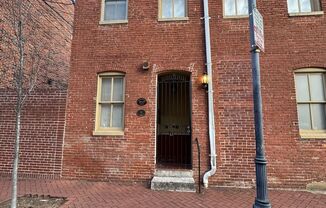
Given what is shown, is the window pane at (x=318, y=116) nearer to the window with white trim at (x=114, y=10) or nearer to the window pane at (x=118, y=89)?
the window pane at (x=118, y=89)

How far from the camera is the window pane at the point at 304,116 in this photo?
23.2ft

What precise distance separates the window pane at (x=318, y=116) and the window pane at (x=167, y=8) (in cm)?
500

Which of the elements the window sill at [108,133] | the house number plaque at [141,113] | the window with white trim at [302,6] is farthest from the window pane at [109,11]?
the window with white trim at [302,6]

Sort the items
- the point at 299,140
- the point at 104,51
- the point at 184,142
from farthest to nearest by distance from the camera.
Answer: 1. the point at 184,142
2. the point at 104,51
3. the point at 299,140

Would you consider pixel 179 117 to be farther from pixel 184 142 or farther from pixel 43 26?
pixel 43 26

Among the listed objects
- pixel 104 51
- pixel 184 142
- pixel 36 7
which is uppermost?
pixel 36 7

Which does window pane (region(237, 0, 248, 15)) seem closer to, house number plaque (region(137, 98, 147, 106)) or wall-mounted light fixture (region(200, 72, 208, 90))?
wall-mounted light fixture (region(200, 72, 208, 90))

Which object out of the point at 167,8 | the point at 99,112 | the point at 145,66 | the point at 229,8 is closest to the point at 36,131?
the point at 99,112

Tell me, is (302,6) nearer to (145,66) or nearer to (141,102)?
(145,66)

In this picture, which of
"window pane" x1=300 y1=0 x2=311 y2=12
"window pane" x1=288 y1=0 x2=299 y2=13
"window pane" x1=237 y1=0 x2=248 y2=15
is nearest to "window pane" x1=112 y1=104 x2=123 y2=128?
"window pane" x1=237 y1=0 x2=248 y2=15

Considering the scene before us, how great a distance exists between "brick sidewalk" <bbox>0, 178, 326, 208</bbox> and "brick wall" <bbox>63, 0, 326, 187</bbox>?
497mm

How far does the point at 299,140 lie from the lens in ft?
22.7

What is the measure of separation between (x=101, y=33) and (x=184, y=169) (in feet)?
15.9

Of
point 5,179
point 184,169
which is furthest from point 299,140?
point 5,179
